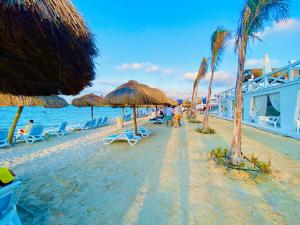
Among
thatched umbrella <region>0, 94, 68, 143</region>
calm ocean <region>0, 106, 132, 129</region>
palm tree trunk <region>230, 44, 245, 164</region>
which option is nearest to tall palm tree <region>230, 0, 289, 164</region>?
palm tree trunk <region>230, 44, 245, 164</region>

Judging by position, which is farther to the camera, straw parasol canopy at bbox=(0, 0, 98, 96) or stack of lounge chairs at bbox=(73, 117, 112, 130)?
Result: stack of lounge chairs at bbox=(73, 117, 112, 130)

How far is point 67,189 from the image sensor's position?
3385mm

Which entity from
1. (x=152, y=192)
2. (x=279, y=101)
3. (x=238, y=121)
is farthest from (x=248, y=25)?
(x=279, y=101)

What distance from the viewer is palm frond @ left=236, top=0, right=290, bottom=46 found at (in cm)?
399

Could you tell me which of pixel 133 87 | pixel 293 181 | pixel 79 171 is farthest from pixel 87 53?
pixel 133 87

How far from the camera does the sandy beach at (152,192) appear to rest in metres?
2.53

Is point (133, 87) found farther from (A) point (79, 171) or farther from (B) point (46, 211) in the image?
(B) point (46, 211)

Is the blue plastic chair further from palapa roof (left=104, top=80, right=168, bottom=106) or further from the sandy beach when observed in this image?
palapa roof (left=104, top=80, right=168, bottom=106)

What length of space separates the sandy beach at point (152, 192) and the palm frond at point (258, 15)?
3.44 m

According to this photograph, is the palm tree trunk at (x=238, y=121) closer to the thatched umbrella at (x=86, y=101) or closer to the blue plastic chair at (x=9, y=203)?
the blue plastic chair at (x=9, y=203)

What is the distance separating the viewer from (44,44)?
197cm

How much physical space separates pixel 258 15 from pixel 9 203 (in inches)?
229

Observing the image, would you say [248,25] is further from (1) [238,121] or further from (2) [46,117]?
(2) [46,117]

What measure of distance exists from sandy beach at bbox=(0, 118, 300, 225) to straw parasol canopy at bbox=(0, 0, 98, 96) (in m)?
2.08
